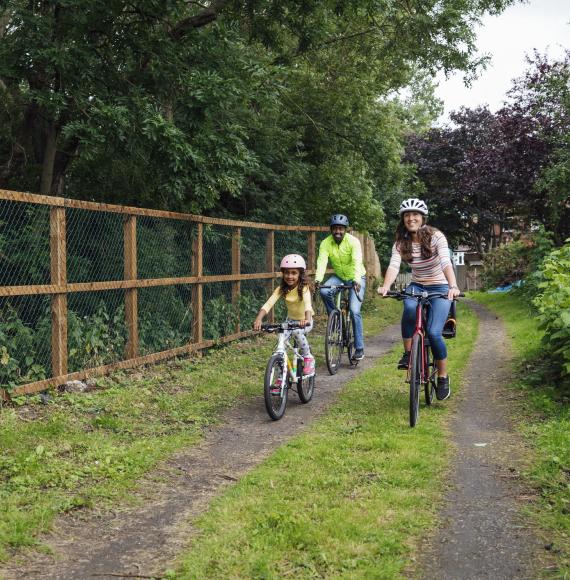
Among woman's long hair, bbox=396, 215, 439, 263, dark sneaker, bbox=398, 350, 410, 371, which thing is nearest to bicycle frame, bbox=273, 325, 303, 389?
dark sneaker, bbox=398, 350, 410, 371

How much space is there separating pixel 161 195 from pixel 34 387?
4.01 m

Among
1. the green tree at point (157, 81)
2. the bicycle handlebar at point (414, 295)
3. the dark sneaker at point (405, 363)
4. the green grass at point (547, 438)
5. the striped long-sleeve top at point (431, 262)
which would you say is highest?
the green tree at point (157, 81)

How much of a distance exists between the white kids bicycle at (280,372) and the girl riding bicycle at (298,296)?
0.32 ft

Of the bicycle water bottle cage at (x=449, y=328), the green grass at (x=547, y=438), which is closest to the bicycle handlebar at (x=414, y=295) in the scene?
the bicycle water bottle cage at (x=449, y=328)

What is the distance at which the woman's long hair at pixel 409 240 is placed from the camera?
7281 millimetres

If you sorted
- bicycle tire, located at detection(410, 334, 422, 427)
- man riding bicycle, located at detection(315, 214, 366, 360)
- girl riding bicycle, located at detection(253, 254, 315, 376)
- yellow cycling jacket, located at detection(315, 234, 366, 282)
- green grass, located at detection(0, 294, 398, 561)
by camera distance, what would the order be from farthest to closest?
yellow cycling jacket, located at detection(315, 234, 366, 282) < man riding bicycle, located at detection(315, 214, 366, 360) < girl riding bicycle, located at detection(253, 254, 315, 376) < bicycle tire, located at detection(410, 334, 422, 427) < green grass, located at detection(0, 294, 398, 561)

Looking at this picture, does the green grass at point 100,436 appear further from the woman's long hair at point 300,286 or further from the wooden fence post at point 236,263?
the wooden fence post at point 236,263

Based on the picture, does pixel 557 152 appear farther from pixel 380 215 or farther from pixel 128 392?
pixel 128 392

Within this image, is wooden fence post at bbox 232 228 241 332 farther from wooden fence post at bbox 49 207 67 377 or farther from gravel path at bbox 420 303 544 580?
gravel path at bbox 420 303 544 580

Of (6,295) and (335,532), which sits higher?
(6,295)

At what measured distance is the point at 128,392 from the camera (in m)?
7.84

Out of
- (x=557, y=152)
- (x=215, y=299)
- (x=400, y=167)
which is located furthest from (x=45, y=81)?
(x=557, y=152)

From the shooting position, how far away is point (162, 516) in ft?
14.9

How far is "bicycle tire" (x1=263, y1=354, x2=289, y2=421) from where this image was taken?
275 inches
